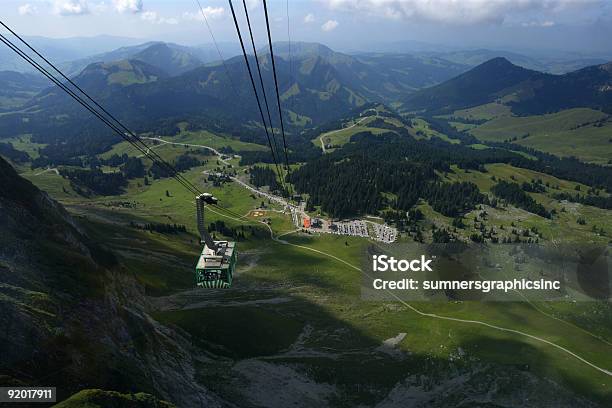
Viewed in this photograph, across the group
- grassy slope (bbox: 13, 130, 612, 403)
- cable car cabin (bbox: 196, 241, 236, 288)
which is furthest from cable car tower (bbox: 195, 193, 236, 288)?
grassy slope (bbox: 13, 130, 612, 403)

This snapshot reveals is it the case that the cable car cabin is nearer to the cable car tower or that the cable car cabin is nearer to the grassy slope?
the cable car tower

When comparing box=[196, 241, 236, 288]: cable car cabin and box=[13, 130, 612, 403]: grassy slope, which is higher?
box=[196, 241, 236, 288]: cable car cabin

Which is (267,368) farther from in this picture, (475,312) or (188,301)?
(475,312)

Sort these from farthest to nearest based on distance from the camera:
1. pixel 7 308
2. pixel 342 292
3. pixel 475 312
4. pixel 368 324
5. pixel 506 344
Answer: pixel 342 292, pixel 475 312, pixel 368 324, pixel 506 344, pixel 7 308

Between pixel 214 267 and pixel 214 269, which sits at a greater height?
pixel 214 267

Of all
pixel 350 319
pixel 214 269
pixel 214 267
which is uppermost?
pixel 214 267

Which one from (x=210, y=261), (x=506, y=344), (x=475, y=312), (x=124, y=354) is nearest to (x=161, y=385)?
(x=124, y=354)

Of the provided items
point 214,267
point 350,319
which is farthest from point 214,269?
point 350,319

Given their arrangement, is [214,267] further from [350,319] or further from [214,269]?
[350,319]

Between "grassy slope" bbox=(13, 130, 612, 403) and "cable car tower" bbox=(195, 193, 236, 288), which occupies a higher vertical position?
"cable car tower" bbox=(195, 193, 236, 288)

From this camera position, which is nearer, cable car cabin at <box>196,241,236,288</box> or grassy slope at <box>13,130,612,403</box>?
cable car cabin at <box>196,241,236,288</box>

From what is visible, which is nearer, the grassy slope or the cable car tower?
the cable car tower
